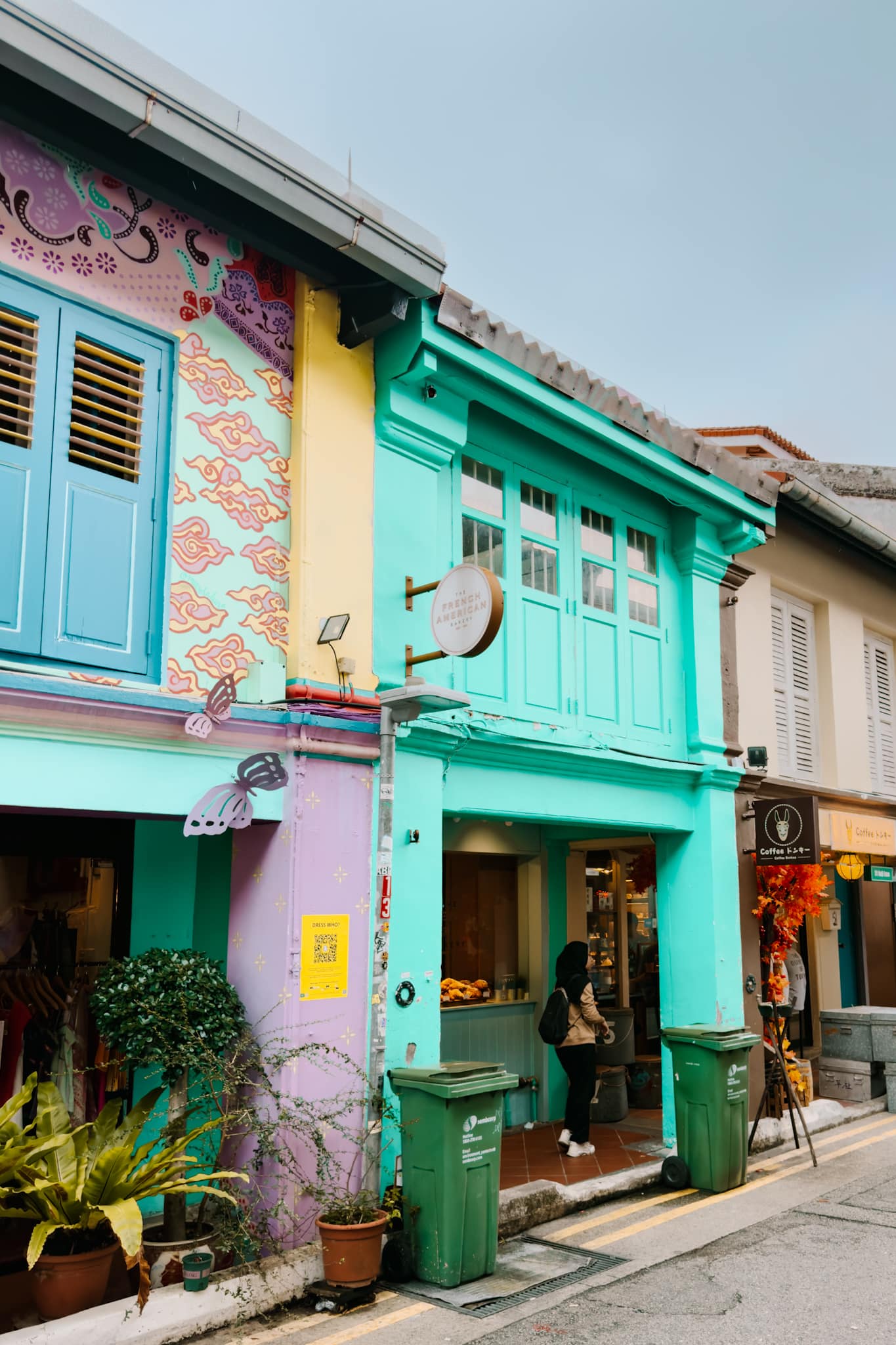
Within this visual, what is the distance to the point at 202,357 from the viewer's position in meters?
6.91

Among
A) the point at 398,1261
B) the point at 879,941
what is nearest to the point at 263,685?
the point at 398,1261

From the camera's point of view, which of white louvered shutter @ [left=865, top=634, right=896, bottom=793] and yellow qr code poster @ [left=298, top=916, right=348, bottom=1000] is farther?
white louvered shutter @ [left=865, top=634, right=896, bottom=793]

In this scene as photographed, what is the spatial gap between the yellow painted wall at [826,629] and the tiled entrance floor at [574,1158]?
4.06 meters

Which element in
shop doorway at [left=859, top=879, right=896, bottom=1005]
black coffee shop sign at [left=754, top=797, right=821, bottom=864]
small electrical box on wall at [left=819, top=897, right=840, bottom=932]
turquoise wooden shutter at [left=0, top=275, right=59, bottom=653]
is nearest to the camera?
turquoise wooden shutter at [left=0, top=275, right=59, bottom=653]

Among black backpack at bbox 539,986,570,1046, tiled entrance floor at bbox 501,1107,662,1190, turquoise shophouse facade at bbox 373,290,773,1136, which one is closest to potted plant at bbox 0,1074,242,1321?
turquoise shophouse facade at bbox 373,290,773,1136

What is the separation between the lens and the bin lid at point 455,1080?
6414 mm

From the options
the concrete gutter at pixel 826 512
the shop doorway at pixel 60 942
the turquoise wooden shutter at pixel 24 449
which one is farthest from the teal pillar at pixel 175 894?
the concrete gutter at pixel 826 512

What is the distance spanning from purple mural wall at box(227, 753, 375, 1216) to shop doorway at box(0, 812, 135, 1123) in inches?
39.6

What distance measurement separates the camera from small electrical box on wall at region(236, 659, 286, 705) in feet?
22.5

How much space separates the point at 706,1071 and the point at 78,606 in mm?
5936

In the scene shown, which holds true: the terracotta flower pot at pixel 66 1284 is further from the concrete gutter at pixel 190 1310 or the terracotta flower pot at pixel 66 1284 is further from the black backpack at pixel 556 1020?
the black backpack at pixel 556 1020

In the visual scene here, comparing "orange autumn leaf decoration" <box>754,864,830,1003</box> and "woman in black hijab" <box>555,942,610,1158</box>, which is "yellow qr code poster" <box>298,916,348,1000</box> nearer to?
"woman in black hijab" <box>555,942,610,1158</box>

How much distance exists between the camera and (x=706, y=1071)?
858cm

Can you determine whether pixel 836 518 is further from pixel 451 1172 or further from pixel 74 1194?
pixel 74 1194
